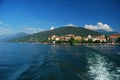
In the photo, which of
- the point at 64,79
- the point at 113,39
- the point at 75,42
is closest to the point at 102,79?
the point at 64,79

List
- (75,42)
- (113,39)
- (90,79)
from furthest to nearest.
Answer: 1. (113,39)
2. (75,42)
3. (90,79)

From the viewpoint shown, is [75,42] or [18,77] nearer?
[18,77]

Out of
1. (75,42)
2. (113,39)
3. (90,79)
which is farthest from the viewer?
(113,39)

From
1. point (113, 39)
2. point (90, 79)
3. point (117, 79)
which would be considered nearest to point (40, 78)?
point (90, 79)

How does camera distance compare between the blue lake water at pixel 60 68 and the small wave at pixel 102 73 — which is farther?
the blue lake water at pixel 60 68

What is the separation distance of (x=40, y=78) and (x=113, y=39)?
143 m

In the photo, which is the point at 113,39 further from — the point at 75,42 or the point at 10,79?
the point at 10,79

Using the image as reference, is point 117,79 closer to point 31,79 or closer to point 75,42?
point 31,79

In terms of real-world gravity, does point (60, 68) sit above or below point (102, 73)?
above

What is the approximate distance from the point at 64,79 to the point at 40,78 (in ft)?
6.98

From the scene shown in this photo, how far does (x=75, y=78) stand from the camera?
14555 millimetres

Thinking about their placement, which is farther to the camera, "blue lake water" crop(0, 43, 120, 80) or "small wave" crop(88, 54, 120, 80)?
"blue lake water" crop(0, 43, 120, 80)

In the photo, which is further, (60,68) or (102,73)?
(60,68)

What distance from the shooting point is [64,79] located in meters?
14.2
